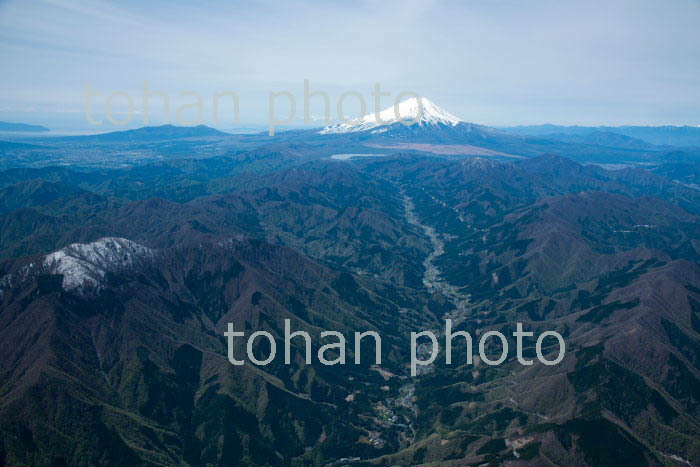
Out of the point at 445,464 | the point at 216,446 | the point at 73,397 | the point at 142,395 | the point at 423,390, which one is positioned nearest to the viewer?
the point at 445,464

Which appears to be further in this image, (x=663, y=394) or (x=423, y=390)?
(x=423, y=390)

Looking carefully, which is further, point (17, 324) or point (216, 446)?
point (17, 324)

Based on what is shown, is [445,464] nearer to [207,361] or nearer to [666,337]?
[207,361]

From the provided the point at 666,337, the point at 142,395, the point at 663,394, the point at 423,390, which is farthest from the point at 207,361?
the point at 666,337

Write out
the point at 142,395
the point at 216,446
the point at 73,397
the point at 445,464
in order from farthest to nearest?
the point at 142,395, the point at 216,446, the point at 73,397, the point at 445,464

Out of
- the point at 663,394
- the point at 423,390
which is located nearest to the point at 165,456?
the point at 423,390

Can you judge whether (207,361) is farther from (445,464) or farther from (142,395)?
(445,464)

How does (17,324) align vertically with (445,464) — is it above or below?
above

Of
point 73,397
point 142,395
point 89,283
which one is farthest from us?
point 89,283

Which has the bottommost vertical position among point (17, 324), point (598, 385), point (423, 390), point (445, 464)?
point (423, 390)
